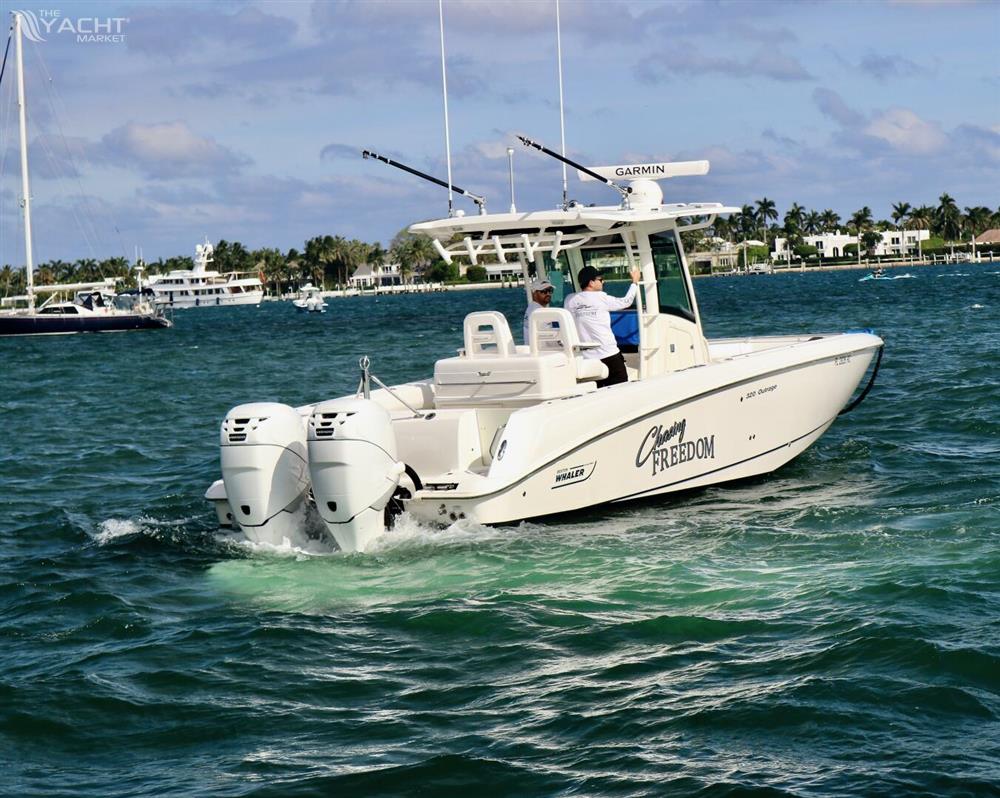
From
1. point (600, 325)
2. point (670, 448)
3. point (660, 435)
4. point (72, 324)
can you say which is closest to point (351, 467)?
point (660, 435)

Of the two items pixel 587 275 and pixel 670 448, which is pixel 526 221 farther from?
pixel 670 448

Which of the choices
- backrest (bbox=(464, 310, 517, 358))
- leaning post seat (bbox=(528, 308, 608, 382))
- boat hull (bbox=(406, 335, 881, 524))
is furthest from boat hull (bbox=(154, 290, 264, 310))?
leaning post seat (bbox=(528, 308, 608, 382))

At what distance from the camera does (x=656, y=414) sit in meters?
10.7

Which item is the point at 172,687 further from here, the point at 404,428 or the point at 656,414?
the point at 656,414

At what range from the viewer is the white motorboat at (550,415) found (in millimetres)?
9125

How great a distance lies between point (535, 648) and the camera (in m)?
7.30

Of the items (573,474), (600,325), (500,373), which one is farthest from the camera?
(600,325)

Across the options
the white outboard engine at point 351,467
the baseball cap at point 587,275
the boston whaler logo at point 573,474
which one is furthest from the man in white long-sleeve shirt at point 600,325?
the white outboard engine at point 351,467

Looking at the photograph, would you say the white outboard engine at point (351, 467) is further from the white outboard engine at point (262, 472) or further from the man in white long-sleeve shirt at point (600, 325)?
the man in white long-sleeve shirt at point (600, 325)

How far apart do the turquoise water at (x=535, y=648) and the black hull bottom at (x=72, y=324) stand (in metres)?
58.7

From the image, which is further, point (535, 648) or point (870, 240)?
point (870, 240)

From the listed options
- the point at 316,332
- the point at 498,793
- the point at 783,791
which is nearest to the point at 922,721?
the point at 783,791

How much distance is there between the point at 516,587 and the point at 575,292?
4673mm

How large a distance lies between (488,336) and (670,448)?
177cm
